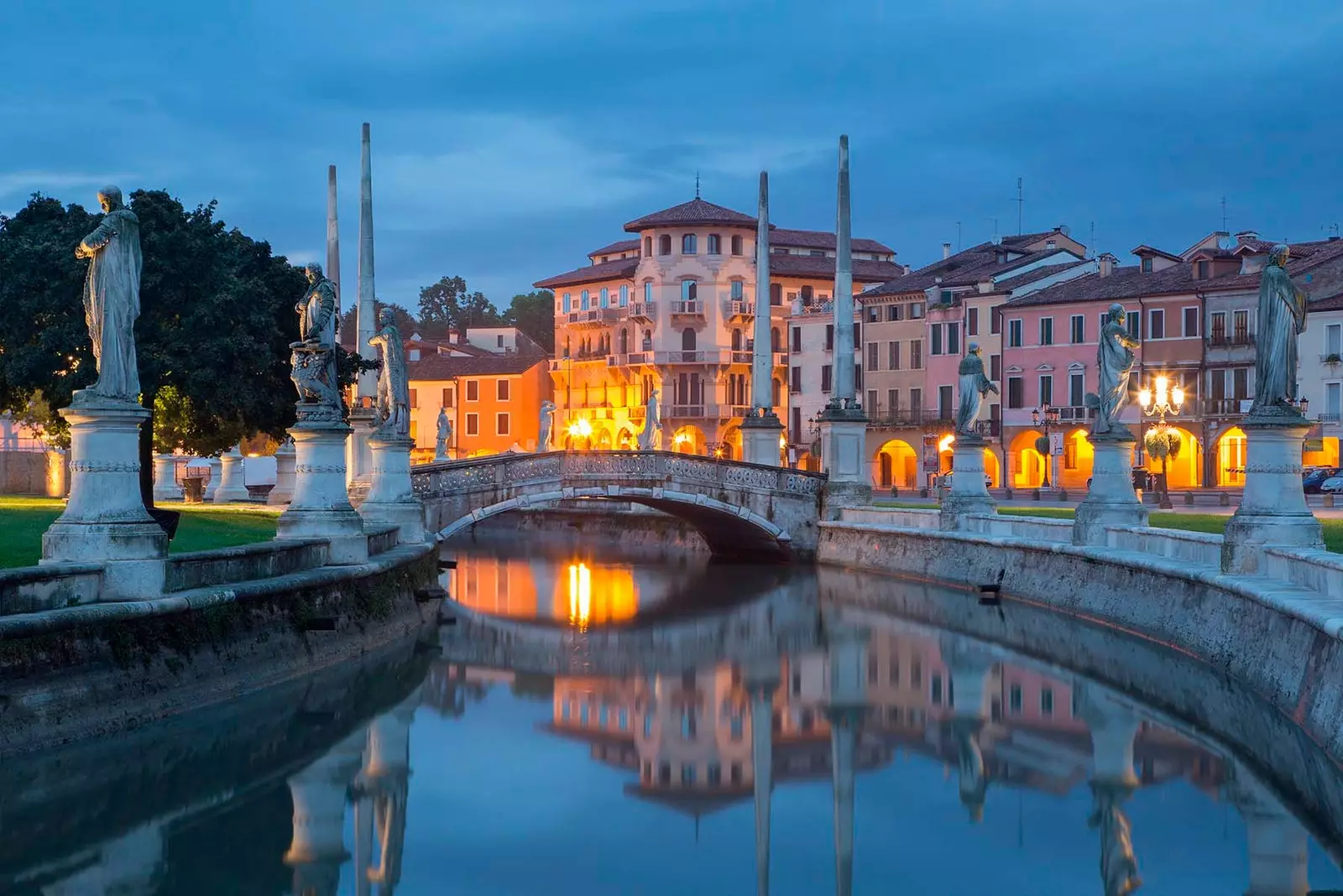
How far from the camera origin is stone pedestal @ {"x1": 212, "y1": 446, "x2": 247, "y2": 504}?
51500mm

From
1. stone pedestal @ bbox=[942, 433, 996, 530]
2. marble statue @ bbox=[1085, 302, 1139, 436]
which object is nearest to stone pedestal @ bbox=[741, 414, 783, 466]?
stone pedestal @ bbox=[942, 433, 996, 530]

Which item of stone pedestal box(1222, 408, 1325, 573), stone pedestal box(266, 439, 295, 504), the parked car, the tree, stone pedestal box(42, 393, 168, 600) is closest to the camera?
stone pedestal box(42, 393, 168, 600)

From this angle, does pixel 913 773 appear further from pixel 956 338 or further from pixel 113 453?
pixel 956 338

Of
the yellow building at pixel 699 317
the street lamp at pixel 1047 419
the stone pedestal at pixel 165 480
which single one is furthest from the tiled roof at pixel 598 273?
the stone pedestal at pixel 165 480

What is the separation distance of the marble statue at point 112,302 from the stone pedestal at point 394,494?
13957mm

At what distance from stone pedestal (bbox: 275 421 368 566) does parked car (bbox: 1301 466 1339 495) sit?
131ft

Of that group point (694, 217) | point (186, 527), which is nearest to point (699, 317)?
point (694, 217)

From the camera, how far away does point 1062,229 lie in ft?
284

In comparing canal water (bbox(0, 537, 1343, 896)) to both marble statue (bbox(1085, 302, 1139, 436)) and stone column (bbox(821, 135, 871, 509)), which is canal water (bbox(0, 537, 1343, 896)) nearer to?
marble statue (bbox(1085, 302, 1139, 436))

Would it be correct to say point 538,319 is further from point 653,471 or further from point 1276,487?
point 1276,487

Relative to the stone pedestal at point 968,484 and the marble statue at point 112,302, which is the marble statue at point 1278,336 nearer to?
the marble statue at point 112,302

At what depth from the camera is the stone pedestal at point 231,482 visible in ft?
169

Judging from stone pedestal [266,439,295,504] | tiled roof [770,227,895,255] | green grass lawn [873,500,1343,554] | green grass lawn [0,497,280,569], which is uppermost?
tiled roof [770,227,895,255]

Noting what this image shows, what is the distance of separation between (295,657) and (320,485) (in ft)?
13.5
